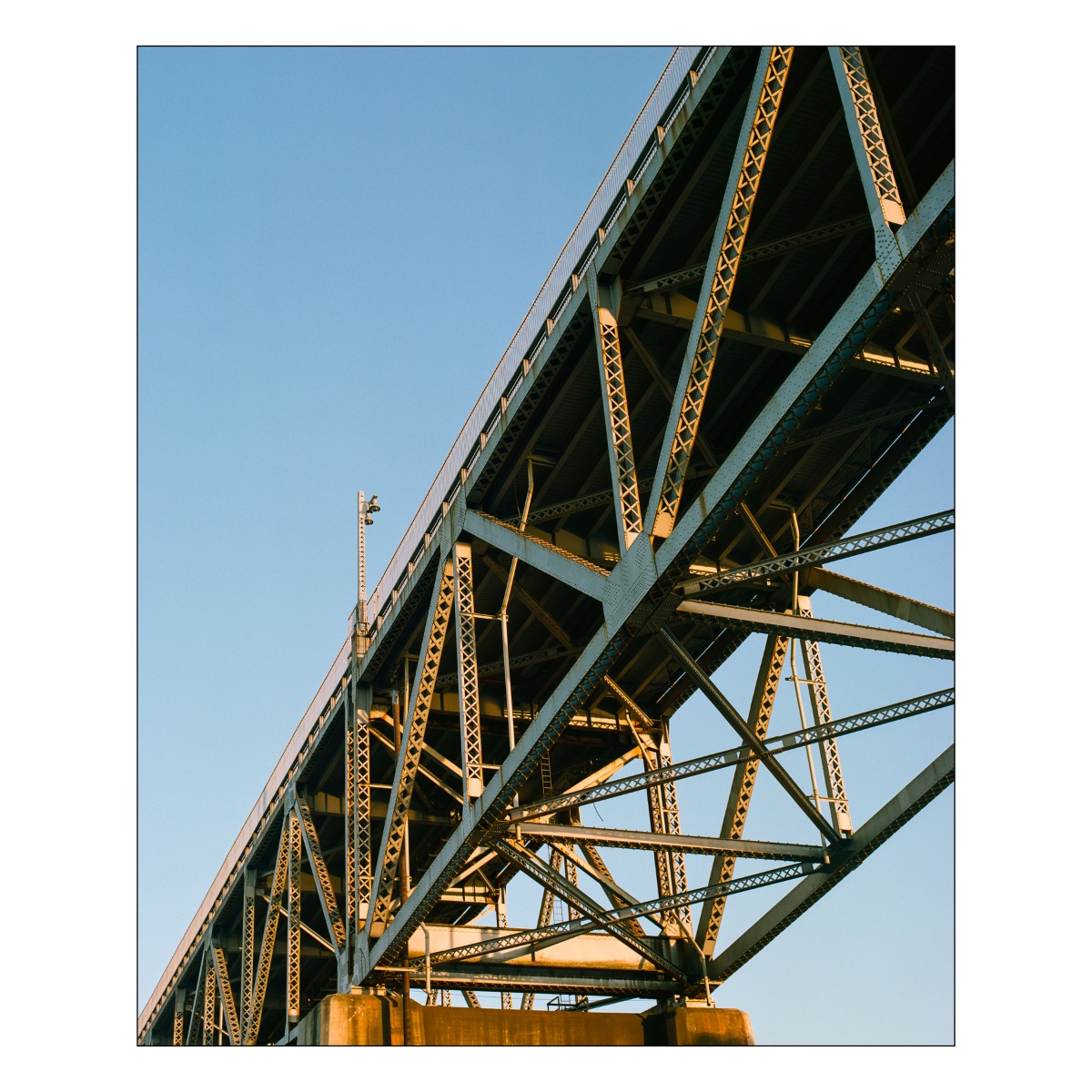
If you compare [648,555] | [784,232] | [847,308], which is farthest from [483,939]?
[847,308]

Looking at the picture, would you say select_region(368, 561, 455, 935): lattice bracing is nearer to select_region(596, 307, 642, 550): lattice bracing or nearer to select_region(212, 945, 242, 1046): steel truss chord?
select_region(596, 307, 642, 550): lattice bracing

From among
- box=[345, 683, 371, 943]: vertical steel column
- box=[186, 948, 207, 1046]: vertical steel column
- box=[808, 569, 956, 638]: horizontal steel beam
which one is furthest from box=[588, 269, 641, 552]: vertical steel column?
box=[186, 948, 207, 1046]: vertical steel column

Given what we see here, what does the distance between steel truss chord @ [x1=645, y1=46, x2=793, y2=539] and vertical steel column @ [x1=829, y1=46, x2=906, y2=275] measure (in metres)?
0.95

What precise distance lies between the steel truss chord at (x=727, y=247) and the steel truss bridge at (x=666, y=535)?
3 centimetres

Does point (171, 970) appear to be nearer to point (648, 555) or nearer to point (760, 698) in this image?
point (760, 698)

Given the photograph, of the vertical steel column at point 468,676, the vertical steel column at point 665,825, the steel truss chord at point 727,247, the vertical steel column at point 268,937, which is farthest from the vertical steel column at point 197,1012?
the steel truss chord at point 727,247

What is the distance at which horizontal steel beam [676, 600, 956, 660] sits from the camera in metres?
17.3

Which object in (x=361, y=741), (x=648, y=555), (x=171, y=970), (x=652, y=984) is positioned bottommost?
(x=171, y=970)

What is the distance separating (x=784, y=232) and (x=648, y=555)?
4727mm

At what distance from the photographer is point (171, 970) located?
4669 cm

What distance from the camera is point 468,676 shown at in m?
22.5

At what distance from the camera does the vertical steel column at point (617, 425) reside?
58.2ft

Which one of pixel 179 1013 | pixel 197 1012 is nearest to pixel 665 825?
pixel 197 1012

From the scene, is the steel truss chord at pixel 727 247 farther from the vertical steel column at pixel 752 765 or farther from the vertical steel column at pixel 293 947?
the vertical steel column at pixel 293 947
